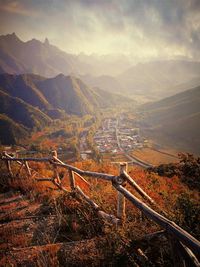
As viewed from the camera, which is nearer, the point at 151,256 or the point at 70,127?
the point at 151,256

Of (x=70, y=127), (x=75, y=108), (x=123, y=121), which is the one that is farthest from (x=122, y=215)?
(x=75, y=108)

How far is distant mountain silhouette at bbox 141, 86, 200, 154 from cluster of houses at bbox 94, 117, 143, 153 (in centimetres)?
1271

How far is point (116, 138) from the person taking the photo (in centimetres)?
11000

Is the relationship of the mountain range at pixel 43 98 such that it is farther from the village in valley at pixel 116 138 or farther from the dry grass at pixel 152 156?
the dry grass at pixel 152 156

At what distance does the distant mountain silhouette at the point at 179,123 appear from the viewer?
3885 inches

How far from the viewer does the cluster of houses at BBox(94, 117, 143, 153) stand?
9100 cm

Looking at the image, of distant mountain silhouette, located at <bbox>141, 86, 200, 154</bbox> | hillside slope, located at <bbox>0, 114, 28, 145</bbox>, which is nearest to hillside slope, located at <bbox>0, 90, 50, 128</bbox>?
hillside slope, located at <bbox>0, 114, 28, 145</bbox>

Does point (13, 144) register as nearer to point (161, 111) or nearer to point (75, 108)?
point (75, 108)

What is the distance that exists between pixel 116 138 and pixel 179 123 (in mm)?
42475

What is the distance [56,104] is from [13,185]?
→ 15873 cm

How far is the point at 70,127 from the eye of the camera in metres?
121

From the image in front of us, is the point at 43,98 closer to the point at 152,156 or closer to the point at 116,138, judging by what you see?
the point at 116,138

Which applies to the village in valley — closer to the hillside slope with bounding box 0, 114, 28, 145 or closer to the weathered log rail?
the hillside slope with bounding box 0, 114, 28, 145

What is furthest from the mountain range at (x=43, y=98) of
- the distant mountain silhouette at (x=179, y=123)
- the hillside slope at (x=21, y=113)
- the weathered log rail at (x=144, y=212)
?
the weathered log rail at (x=144, y=212)
